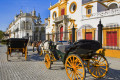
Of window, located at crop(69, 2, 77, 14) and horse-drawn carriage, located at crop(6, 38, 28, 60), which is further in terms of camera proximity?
window, located at crop(69, 2, 77, 14)

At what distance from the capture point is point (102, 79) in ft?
12.3

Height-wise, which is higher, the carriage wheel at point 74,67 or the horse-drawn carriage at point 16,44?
the horse-drawn carriage at point 16,44

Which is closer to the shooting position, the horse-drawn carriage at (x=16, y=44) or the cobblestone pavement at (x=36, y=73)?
the cobblestone pavement at (x=36, y=73)

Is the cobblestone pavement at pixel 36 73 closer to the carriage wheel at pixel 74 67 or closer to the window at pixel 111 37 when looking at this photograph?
the carriage wheel at pixel 74 67

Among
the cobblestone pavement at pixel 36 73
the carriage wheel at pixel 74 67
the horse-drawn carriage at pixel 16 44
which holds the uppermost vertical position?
the horse-drawn carriage at pixel 16 44

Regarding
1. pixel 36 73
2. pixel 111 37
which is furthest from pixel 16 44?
pixel 111 37

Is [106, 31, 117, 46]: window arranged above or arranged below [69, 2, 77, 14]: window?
below

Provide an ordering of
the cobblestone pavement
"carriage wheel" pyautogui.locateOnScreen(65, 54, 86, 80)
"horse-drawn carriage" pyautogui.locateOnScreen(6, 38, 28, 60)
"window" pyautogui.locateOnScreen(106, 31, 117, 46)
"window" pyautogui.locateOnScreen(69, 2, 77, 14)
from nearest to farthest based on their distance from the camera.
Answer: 1. "carriage wheel" pyautogui.locateOnScreen(65, 54, 86, 80)
2. the cobblestone pavement
3. "horse-drawn carriage" pyautogui.locateOnScreen(6, 38, 28, 60)
4. "window" pyautogui.locateOnScreen(106, 31, 117, 46)
5. "window" pyautogui.locateOnScreen(69, 2, 77, 14)

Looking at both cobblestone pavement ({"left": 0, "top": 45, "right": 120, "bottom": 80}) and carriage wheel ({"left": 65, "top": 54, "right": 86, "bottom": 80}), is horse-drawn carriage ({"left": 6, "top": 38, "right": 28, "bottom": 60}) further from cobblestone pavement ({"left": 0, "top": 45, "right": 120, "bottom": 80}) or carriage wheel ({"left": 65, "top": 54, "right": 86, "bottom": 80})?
carriage wheel ({"left": 65, "top": 54, "right": 86, "bottom": 80})

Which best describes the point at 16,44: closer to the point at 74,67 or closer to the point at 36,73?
the point at 36,73

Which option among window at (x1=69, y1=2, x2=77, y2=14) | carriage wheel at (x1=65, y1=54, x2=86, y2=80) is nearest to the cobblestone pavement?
carriage wheel at (x1=65, y1=54, x2=86, y2=80)

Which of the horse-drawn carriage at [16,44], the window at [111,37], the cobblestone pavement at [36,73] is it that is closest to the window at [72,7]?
the window at [111,37]

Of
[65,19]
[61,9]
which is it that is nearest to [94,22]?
[65,19]

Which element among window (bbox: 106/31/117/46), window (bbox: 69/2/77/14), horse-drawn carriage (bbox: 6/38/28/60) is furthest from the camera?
window (bbox: 69/2/77/14)
